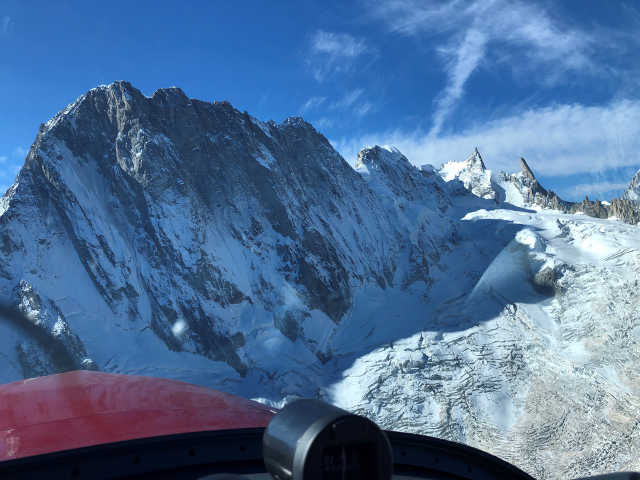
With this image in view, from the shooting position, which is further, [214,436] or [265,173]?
[265,173]

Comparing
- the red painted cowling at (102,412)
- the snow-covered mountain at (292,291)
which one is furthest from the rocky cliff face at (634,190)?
the red painted cowling at (102,412)

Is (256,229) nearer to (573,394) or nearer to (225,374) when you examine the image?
(225,374)

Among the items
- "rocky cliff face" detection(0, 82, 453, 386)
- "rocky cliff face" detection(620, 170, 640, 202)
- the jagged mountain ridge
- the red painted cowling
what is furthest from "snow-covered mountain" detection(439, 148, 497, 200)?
the red painted cowling

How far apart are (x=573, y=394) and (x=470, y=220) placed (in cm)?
4287

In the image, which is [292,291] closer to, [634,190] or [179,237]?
[179,237]

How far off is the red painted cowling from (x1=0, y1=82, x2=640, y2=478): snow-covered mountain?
35657mm

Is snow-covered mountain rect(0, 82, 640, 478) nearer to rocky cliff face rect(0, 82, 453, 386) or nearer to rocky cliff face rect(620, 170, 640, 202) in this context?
rocky cliff face rect(0, 82, 453, 386)

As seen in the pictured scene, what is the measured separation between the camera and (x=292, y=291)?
2222 inches

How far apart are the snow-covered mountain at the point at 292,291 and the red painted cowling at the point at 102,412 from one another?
3566 centimetres

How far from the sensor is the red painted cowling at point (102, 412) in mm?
3143

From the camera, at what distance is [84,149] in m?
54.2

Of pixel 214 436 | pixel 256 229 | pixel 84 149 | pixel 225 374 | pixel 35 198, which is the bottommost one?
pixel 214 436

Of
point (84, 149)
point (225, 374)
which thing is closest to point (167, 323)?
point (225, 374)

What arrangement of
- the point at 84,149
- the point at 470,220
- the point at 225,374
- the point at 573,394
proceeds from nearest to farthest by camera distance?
1. the point at 573,394
2. the point at 225,374
3. the point at 84,149
4. the point at 470,220
